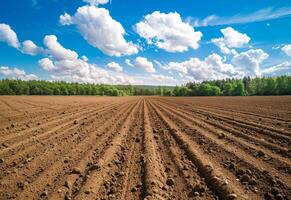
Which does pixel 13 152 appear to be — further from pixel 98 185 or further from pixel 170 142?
pixel 170 142

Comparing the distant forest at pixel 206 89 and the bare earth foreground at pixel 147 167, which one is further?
the distant forest at pixel 206 89

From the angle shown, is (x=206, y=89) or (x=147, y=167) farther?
(x=206, y=89)

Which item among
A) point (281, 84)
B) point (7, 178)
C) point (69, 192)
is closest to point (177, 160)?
point (69, 192)

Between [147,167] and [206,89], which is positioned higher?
[206,89]

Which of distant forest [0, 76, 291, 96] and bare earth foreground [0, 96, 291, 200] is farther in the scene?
distant forest [0, 76, 291, 96]

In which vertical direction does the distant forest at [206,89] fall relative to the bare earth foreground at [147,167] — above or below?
above

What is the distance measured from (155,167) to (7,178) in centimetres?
336

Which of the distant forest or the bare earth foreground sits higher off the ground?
the distant forest

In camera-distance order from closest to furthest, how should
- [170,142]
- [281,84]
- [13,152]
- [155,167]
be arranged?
[155,167] → [13,152] → [170,142] → [281,84]

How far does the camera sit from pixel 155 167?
5895 millimetres

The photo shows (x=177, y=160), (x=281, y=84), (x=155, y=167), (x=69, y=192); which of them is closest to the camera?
(x=69, y=192)

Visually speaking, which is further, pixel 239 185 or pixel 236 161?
pixel 236 161

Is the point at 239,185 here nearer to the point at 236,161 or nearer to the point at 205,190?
the point at 205,190

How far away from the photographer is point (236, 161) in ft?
20.4
